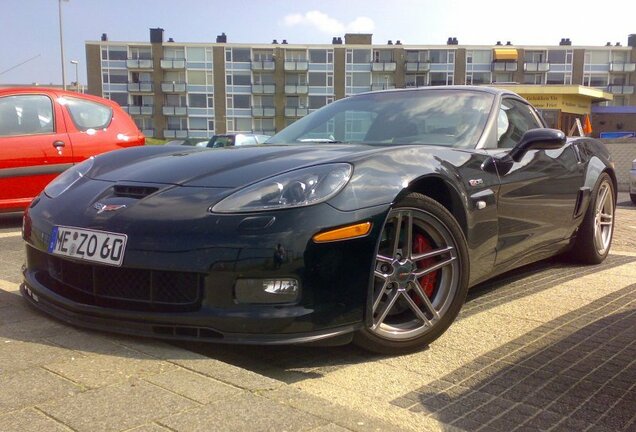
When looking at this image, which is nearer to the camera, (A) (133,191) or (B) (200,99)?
(A) (133,191)

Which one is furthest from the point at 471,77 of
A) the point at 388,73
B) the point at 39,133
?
the point at 39,133

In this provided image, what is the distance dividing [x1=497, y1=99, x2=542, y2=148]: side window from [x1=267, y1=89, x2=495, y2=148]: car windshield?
15 centimetres

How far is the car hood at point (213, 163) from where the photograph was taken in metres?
2.68

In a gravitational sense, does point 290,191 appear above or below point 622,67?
below

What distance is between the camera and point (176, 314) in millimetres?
2400

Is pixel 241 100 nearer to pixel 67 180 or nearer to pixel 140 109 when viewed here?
pixel 140 109

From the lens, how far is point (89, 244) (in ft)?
8.30

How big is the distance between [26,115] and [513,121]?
515cm

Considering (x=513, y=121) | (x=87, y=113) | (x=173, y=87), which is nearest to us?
(x=513, y=121)

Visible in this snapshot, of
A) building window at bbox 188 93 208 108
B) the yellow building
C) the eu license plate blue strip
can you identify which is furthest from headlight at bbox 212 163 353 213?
building window at bbox 188 93 208 108

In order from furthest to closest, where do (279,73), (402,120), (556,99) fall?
1. (279,73)
2. (556,99)
3. (402,120)

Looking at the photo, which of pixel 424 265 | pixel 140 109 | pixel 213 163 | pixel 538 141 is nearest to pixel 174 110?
pixel 140 109

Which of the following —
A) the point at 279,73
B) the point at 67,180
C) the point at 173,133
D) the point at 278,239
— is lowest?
the point at 173,133

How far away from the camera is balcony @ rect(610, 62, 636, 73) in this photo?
78.2 meters
